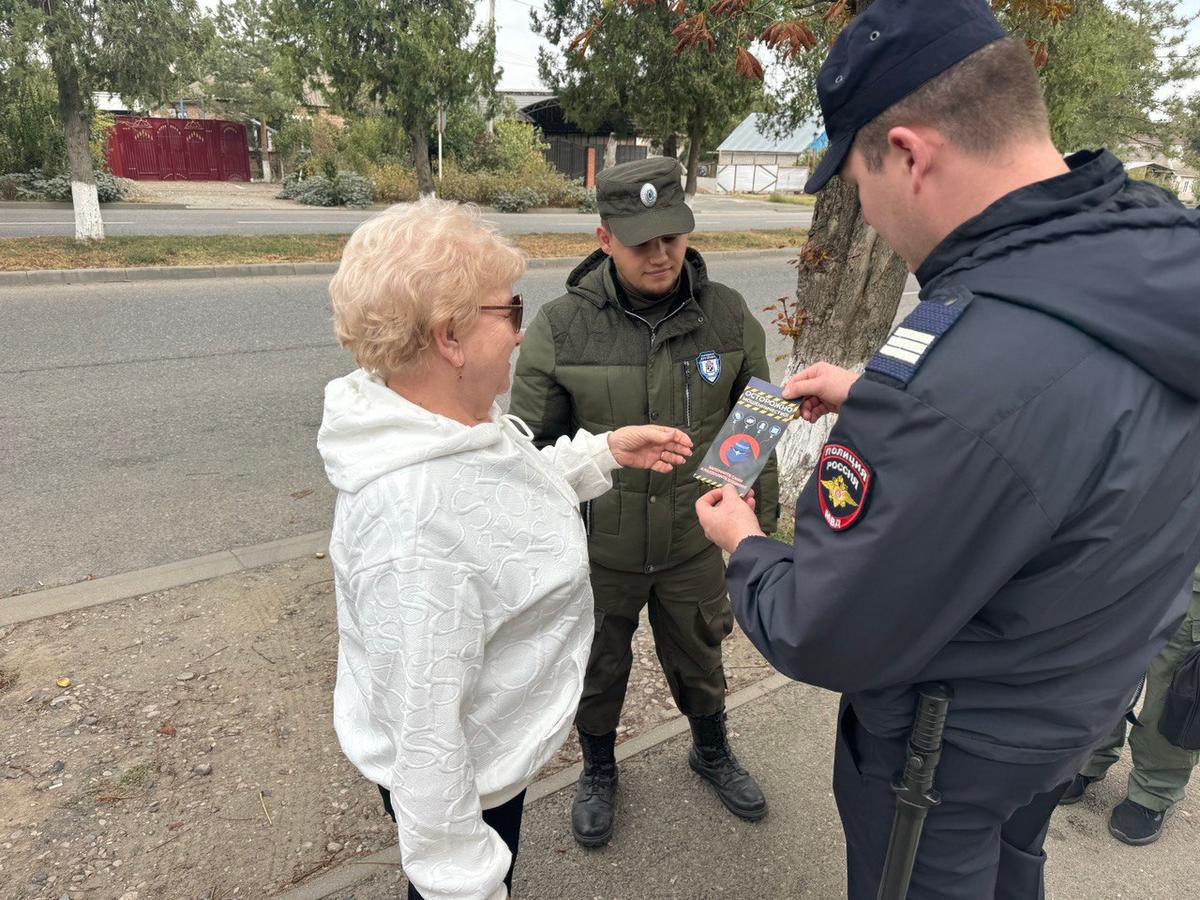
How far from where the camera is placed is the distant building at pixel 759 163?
48812 millimetres

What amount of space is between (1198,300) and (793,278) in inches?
514

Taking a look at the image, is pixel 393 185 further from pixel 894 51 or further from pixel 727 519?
pixel 894 51

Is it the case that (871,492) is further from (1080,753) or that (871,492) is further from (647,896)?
(647,896)

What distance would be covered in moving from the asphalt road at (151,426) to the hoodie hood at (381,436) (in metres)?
3.01

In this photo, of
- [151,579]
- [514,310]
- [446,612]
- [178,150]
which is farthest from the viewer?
[178,150]

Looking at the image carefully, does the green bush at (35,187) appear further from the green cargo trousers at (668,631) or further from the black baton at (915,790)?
the black baton at (915,790)

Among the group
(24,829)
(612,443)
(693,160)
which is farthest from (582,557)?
(693,160)

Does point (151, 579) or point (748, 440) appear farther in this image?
point (151, 579)

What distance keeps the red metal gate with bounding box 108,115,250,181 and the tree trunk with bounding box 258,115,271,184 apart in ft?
2.47

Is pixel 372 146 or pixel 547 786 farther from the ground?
pixel 372 146

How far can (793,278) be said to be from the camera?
13578mm

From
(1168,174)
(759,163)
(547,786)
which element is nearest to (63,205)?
(547,786)

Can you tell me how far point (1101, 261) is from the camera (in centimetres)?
108

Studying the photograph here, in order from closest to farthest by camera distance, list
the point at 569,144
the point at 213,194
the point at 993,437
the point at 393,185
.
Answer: the point at 993,437 < the point at 393,185 < the point at 213,194 < the point at 569,144
